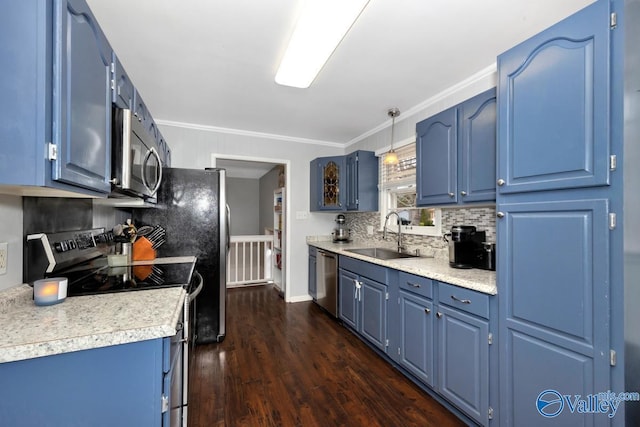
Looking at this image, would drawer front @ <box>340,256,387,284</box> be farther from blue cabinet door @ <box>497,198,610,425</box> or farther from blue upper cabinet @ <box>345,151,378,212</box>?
blue cabinet door @ <box>497,198,610,425</box>

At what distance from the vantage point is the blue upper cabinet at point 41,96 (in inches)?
31.5

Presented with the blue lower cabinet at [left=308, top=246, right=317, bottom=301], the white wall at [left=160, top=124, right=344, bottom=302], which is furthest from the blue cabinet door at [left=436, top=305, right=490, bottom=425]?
the white wall at [left=160, top=124, right=344, bottom=302]

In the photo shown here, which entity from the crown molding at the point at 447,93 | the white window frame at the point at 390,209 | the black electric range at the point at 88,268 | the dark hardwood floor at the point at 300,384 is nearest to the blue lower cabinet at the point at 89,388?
the black electric range at the point at 88,268

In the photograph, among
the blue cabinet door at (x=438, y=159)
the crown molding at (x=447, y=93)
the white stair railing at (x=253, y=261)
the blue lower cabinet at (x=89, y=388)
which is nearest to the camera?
the blue lower cabinet at (x=89, y=388)

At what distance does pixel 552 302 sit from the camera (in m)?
1.21

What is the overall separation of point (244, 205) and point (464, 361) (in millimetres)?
7248

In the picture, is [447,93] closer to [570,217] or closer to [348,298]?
[570,217]

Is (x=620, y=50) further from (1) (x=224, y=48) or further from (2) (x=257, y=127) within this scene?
(2) (x=257, y=127)

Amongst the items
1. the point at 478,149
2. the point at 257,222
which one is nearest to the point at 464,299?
the point at 478,149

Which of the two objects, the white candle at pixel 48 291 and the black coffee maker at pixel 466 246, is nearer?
the white candle at pixel 48 291

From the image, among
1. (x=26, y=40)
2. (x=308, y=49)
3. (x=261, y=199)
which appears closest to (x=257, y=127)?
(x=308, y=49)

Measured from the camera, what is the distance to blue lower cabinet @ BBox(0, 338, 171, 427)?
77 cm

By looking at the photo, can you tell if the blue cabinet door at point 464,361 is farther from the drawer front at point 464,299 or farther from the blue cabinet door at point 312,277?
the blue cabinet door at point 312,277

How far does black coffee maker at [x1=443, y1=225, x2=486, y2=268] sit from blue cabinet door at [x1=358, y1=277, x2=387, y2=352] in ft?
2.11
